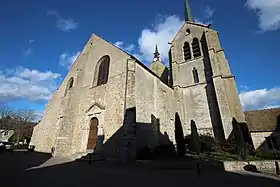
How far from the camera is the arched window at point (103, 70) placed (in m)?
15.9

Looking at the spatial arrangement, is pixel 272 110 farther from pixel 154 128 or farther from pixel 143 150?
pixel 143 150

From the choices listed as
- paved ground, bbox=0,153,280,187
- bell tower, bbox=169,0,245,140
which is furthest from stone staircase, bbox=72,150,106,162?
bell tower, bbox=169,0,245,140

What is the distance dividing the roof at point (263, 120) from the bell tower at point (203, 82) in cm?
143

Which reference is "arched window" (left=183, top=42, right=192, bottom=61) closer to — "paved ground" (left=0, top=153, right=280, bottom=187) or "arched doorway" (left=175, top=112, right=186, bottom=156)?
"arched doorway" (left=175, top=112, right=186, bottom=156)

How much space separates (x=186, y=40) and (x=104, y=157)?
21.0 metres

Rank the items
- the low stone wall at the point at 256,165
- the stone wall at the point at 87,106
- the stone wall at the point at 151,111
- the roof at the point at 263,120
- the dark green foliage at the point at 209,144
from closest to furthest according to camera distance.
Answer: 1. the low stone wall at the point at 256,165
2. the stone wall at the point at 87,106
3. the stone wall at the point at 151,111
4. the dark green foliage at the point at 209,144
5. the roof at the point at 263,120

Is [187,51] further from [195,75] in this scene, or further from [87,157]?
→ [87,157]

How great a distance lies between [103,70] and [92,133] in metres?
6.30

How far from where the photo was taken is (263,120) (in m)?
17.1

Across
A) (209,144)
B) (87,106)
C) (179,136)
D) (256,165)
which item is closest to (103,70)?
(87,106)

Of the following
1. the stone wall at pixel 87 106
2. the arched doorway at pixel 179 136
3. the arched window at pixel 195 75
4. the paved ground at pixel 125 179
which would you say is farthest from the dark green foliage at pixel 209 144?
the stone wall at pixel 87 106

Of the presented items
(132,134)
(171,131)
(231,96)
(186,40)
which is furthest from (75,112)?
(186,40)

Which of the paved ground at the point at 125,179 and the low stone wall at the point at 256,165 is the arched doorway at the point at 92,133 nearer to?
the paved ground at the point at 125,179

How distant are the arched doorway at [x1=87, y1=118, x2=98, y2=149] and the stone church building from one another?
0.04 m
